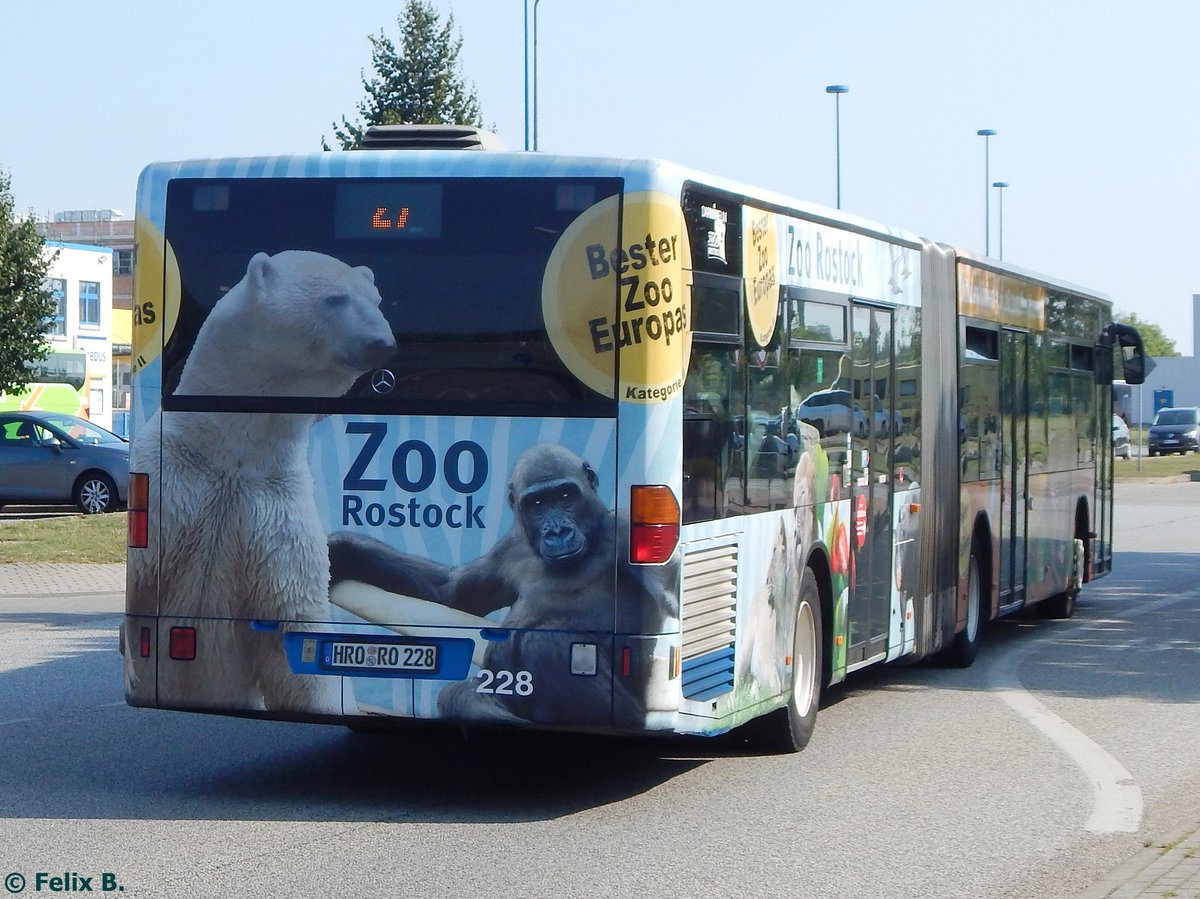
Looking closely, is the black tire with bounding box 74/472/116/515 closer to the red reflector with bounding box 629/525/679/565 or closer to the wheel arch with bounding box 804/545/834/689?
the wheel arch with bounding box 804/545/834/689

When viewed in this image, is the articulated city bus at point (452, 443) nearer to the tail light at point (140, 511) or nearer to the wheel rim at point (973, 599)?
the tail light at point (140, 511)

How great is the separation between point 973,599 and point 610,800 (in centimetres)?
597

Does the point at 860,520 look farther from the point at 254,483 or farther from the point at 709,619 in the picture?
the point at 254,483

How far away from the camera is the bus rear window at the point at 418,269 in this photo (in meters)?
7.98

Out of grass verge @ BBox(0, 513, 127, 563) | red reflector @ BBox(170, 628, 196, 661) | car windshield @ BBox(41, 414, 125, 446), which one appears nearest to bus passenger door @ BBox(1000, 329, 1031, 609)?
red reflector @ BBox(170, 628, 196, 661)

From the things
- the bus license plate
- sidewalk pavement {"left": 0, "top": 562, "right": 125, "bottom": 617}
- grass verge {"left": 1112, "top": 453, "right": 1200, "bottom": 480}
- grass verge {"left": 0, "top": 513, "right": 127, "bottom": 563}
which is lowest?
sidewalk pavement {"left": 0, "top": 562, "right": 125, "bottom": 617}

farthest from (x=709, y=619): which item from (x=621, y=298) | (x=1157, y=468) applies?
(x=1157, y=468)

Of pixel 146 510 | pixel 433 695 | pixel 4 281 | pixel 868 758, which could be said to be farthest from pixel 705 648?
pixel 4 281

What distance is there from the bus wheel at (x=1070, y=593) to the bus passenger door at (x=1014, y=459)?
77.8 inches

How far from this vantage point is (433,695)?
8070 mm

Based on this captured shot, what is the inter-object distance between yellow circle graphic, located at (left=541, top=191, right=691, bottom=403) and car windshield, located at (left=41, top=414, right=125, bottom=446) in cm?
2426

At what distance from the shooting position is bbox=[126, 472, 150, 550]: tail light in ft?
27.6

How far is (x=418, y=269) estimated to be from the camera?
8.11m

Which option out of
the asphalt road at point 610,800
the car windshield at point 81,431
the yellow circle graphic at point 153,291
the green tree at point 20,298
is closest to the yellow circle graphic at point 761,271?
the asphalt road at point 610,800
